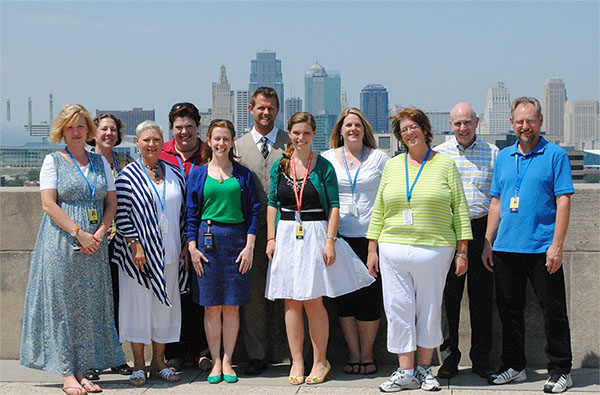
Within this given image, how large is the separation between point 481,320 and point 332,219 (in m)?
1.26

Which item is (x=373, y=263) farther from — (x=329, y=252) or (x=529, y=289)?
(x=529, y=289)

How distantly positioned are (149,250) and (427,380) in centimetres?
199

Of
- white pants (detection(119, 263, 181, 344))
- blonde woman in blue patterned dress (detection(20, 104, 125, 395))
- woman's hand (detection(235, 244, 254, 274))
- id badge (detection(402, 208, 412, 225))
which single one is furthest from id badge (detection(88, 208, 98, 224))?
id badge (detection(402, 208, 412, 225))

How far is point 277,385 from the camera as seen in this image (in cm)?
514

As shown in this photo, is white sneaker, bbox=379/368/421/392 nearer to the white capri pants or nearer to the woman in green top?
the woman in green top

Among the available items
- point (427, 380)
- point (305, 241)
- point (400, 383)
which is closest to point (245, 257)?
point (305, 241)

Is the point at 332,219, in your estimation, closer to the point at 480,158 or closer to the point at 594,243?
the point at 480,158

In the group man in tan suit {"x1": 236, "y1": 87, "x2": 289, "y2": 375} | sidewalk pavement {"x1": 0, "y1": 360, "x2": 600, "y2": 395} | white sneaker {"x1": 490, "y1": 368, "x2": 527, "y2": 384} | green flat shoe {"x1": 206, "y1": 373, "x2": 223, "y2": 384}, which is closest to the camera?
sidewalk pavement {"x1": 0, "y1": 360, "x2": 600, "y2": 395}

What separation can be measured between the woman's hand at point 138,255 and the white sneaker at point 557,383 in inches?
107

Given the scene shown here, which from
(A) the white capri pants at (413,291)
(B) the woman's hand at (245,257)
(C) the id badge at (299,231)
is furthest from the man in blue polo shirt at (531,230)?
(B) the woman's hand at (245,257)

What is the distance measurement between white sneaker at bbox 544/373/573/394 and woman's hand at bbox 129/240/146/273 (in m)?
2.71

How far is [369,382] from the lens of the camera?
5176 millimetres

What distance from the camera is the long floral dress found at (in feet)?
16.2

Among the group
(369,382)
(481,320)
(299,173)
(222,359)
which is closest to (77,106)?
(299,173)
